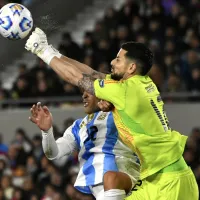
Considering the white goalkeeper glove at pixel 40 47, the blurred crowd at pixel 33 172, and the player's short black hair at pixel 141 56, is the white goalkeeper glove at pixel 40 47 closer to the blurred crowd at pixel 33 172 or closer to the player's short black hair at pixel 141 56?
the player's short black hair at pixel 141 56

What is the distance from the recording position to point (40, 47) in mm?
7035

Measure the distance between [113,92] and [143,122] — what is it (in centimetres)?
36

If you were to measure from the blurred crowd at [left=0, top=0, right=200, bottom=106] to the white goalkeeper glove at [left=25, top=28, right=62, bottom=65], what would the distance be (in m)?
5.96

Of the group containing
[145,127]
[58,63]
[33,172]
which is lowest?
[33,172]

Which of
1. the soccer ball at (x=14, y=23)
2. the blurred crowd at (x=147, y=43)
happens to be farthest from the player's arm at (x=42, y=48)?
the blurred crowd at (x=147, y=43)

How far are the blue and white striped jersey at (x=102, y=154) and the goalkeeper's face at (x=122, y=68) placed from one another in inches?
24.6

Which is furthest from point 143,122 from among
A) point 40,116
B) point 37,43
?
point 37,43

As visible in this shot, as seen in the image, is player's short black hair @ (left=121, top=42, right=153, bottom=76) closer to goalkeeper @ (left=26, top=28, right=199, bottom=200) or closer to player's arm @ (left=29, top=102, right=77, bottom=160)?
→ goalkeeper @ (left=26, top=28, right=199, bottom=200)

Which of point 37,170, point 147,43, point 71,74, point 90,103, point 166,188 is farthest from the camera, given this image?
point 147,43

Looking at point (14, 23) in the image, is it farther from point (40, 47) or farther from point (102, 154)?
point (102, 154)

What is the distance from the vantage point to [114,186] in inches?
267

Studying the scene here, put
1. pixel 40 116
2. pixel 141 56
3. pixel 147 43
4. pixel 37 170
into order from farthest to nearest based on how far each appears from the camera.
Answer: pixel 147 43 < pixel 37 170 < pixel 40 116 < pixel 141 56

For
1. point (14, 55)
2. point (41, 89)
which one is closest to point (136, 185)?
point (41, 89)

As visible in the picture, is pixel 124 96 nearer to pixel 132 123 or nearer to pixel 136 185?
pixel 132 123
